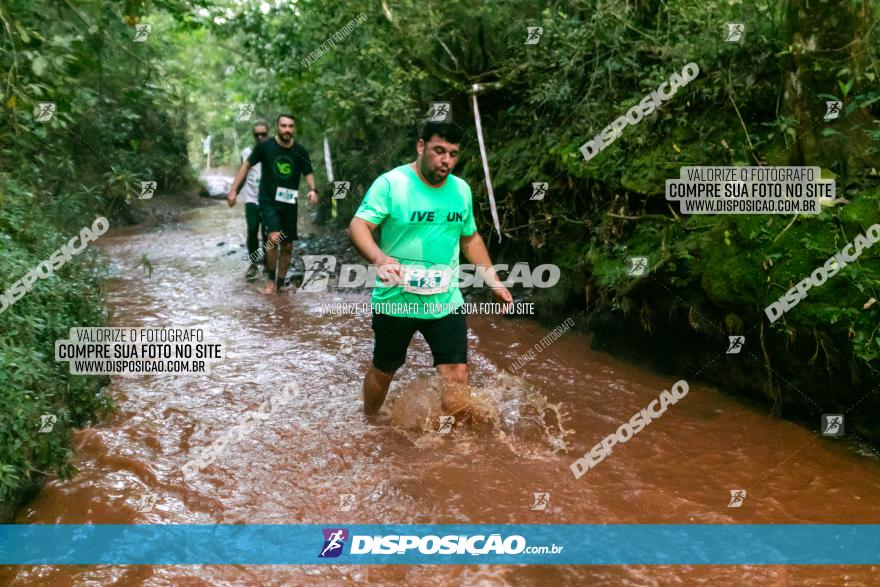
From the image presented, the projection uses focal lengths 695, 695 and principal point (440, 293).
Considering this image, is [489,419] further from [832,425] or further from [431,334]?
[832,425]

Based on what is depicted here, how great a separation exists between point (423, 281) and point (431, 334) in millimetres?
381

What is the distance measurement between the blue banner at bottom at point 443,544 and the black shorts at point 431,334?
118cm

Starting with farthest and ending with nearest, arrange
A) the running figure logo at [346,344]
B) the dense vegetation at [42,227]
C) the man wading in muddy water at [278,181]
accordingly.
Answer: the man wading in muddy water at [278,181]
the running figure logo at [346,344]
the dense vegetation at [42,227]

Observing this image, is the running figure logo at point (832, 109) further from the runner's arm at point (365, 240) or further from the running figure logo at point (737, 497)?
the runner's arm at point (365, 240)

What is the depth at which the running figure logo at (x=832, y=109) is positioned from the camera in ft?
17.3

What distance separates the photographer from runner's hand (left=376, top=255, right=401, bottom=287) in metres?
4.12

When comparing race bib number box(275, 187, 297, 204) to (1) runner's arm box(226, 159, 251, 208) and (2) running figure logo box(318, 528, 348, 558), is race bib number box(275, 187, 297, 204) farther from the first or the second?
(2) running figure logo box(318, 528, 348, 558)

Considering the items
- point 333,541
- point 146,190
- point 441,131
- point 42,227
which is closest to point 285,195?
point 146,190

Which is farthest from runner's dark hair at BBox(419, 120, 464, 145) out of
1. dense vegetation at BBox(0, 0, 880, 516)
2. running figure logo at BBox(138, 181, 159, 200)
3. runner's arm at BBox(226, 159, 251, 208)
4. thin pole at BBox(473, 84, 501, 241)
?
runner's arm at BBox(226, 159, 251, 208)

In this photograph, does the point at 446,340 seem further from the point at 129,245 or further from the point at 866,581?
the point at 129,245

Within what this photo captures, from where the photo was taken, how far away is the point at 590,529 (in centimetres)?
374

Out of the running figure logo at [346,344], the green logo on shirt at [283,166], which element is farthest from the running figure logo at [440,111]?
the running figure logo at [346,344]

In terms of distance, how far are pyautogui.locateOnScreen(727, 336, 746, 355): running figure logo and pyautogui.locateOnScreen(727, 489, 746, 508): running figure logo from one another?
1.50m

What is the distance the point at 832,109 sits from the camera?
528 cm
